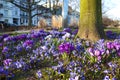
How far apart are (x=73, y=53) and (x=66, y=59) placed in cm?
19

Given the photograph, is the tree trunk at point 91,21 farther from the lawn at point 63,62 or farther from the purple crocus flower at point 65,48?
the purple crocus flower at point 65,48

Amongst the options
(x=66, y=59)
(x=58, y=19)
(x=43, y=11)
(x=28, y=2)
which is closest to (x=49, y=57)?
(x=66, y=59)

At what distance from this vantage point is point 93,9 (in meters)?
6.62

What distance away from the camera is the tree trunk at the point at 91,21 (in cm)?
636

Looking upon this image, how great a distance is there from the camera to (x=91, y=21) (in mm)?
6559

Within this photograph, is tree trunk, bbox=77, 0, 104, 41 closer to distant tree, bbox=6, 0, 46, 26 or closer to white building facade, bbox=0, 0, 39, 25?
distant tree, bbox=6, 0, 46, 26

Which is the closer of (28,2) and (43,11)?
(28,2)

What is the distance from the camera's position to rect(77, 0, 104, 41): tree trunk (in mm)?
6359

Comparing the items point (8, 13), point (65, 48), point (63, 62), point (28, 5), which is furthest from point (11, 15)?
point (63, 62)

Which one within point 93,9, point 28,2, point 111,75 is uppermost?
point 28,2

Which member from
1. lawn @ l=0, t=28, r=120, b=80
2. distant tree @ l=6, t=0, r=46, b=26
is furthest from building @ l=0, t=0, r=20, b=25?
lawn @ l=0, t=28, r=120, b=80

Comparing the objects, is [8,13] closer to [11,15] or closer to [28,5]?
[11,15]

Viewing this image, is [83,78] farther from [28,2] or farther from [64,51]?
[28,2]

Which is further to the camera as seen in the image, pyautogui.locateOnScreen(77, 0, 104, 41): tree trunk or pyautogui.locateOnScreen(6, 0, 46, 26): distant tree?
pyautogui.locateOnScreen(6, 0, 46, 26): distant tree
